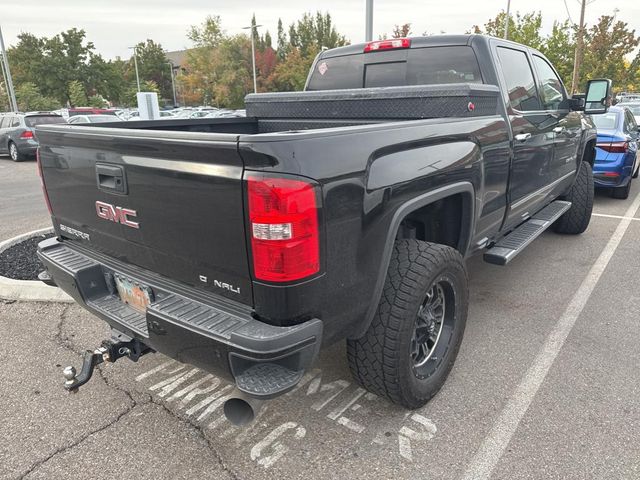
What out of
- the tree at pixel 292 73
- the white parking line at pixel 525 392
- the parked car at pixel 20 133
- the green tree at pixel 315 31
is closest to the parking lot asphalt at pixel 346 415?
the white parking line at pixel 525 392

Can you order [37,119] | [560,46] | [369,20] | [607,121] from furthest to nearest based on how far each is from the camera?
[560,46] < [37,119] < [369,20] < [607,121]

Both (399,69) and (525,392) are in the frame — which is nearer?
(525,392)

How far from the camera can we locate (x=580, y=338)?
136 inches

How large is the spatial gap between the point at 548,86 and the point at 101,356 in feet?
14.1

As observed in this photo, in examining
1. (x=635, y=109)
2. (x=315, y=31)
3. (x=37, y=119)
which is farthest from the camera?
(x=315, y=31)

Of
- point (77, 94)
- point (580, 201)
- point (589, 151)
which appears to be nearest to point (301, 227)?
point (580, 201)

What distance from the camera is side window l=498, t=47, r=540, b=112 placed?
3.61 meters

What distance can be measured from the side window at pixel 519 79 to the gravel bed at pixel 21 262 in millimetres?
4403

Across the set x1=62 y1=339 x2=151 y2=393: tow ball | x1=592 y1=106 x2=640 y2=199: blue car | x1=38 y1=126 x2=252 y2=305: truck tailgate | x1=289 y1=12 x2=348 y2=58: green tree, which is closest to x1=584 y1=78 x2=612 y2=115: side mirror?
x1=592 y1=106 x2=640 y2=199: blue car

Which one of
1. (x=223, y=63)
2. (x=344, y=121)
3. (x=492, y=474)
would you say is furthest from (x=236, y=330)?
(x=223, y=63)

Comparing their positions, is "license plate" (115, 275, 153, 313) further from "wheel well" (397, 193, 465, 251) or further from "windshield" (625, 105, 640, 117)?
"windshield" (625, 105, 640, 117)

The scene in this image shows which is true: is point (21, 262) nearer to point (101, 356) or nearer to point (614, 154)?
point (101, 356)

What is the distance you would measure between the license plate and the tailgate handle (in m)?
0.47

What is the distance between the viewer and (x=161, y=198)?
211 cm
